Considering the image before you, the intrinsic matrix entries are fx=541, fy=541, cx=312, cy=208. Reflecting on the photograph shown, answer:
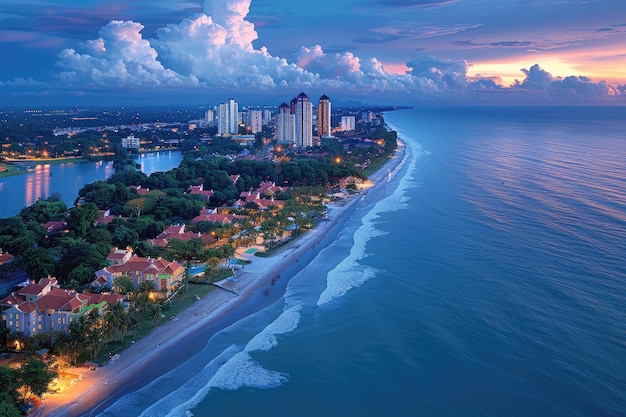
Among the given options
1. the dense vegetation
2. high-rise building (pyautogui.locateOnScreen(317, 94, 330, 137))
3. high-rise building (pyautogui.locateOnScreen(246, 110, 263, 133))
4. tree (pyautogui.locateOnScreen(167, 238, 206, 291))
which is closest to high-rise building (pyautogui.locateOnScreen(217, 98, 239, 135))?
high-rise building (pyautogui.locateOnScreen(246, 110, 263, 133))

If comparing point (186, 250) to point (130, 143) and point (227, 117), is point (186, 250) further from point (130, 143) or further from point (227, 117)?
point (227, 117)

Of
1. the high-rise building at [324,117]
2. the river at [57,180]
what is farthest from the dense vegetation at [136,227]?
the high-rise building at [324,117]

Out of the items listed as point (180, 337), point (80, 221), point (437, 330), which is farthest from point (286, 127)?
point (437, 330)

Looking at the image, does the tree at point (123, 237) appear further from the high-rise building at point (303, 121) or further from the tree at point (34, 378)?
the high-rise building at point (303, 121)

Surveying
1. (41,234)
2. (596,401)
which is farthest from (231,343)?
(41,234)

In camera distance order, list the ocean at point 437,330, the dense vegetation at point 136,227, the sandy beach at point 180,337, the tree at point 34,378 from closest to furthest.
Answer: the tree at point 34,378
the sandy beach at point 180,337
the ocean at point 437,330
the dense vegetation at point 136,227

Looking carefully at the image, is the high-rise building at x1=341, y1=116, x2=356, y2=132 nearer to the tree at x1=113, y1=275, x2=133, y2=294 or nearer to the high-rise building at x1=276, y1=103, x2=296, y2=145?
the high-rise building at x1=276, y1=103, x2=296, y2=145
